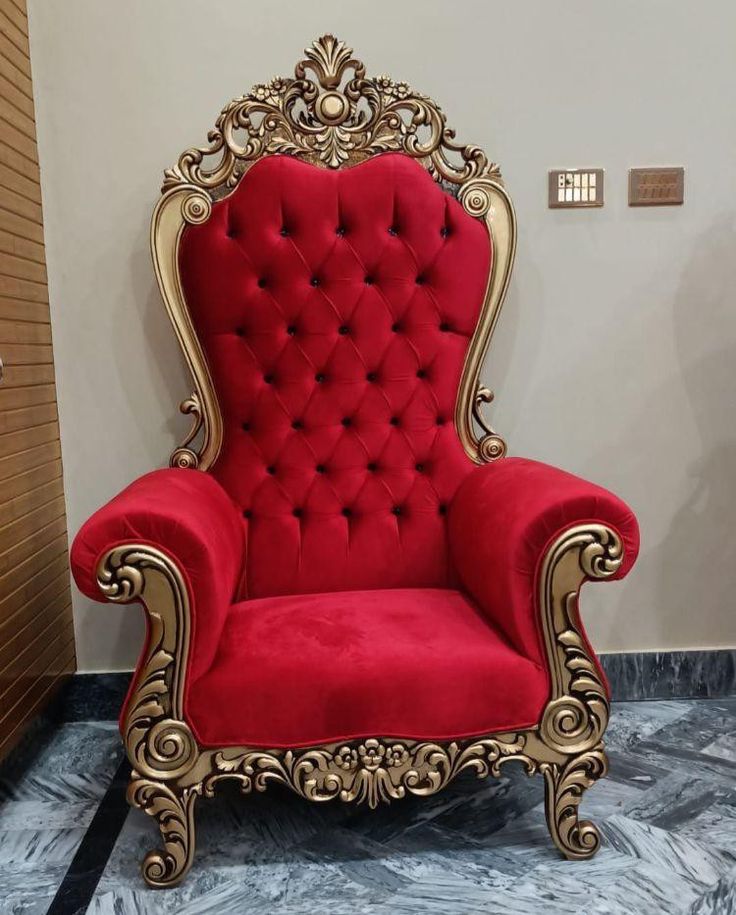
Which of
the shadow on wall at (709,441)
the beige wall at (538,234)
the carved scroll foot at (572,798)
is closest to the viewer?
the carved scroll foot at (572,798)

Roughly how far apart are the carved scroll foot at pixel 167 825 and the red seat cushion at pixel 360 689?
12 cm

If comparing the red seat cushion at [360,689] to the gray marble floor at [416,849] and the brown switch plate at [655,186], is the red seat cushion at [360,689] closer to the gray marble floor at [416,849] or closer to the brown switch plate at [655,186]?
the gray marble floor at [416,849]

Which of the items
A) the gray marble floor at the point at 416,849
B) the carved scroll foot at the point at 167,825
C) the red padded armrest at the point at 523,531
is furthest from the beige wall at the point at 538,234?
the carved scroll foot at the point at 167,825

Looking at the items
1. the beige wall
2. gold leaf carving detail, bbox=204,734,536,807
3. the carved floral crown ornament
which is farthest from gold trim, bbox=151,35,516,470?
gold leaf carving detail, bbox=204,734,536,807

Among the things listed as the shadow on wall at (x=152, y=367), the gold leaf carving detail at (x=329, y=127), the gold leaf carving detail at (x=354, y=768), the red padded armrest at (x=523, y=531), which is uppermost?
the gold leaf carving detail at (x=329, y=127)

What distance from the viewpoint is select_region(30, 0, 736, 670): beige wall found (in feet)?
6.21

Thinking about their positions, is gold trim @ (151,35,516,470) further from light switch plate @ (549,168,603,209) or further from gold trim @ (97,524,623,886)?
gold trim @ (97,524,623,886)

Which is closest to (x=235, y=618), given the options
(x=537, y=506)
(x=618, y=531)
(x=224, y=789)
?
(x=224, y=789)

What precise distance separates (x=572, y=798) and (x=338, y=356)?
3.23ft

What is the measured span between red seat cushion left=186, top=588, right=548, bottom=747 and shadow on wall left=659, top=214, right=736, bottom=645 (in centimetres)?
92

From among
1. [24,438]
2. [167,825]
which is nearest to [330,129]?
[24,438]

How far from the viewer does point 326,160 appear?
177 cm

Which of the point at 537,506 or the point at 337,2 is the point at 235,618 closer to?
the point at 537,506

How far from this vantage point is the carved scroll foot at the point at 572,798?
1.40m
